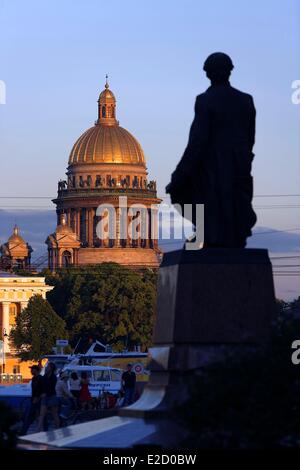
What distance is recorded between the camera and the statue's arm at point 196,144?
75.0ft

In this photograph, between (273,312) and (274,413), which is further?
(273,312)

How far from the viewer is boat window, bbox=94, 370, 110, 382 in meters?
60.2

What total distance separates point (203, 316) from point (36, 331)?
10472 centimetres

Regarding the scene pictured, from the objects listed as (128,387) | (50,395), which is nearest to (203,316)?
(50,395)

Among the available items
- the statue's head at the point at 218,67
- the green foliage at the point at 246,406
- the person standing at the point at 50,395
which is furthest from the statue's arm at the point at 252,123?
the person standing at the point at 50,395

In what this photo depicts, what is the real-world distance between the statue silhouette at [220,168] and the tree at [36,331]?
9904 centimetres

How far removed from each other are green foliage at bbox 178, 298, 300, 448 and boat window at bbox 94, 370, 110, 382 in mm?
39652

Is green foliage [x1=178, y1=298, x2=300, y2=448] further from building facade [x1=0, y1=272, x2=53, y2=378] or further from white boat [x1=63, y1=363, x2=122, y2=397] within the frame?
building facade [x1=0, y1=272, x2=53, y2=378]

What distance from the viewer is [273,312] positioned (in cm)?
2258

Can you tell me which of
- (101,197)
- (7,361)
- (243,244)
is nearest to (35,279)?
(7,361)

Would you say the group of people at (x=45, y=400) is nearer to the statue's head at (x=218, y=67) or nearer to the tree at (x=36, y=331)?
the statue's head at (x=218, y=67)

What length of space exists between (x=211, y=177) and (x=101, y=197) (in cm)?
17003

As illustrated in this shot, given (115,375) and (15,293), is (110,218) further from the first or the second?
(115,375)
